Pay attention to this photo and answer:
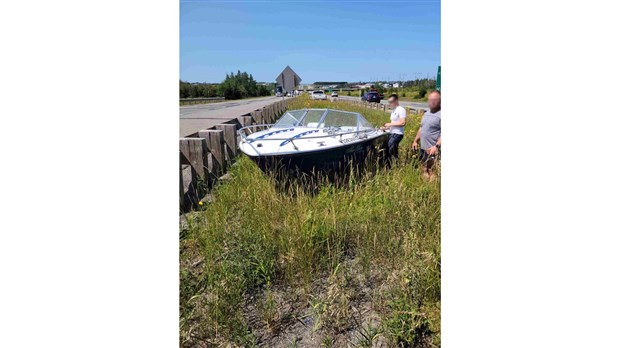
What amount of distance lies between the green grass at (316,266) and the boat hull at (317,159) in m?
0.58

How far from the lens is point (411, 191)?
11.2 feet

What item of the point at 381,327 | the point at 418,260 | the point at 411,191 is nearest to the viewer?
the point at 381,327

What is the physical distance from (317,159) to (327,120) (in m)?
1.24

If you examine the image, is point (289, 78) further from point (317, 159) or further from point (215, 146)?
point (215, 146)

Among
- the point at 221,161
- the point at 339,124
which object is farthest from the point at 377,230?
the point at 221,161

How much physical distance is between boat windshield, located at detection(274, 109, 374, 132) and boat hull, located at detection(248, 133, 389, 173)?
570 millimetres

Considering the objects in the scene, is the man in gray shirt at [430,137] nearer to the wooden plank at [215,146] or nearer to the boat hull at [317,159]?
the boat hull at [317,159]

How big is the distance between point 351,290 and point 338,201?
144 centimetres

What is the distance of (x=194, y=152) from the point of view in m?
4.51

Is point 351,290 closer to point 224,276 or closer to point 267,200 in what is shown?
point 224,276

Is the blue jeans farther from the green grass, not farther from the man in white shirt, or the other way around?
the green grass

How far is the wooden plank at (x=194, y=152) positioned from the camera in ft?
14.8

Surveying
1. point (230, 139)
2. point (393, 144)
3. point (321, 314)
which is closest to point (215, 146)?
point (230, 139)
